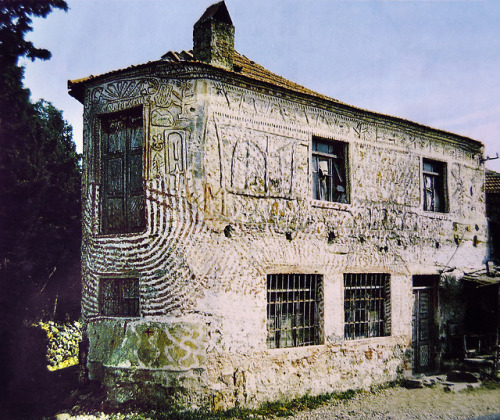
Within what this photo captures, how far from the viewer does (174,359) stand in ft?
26.4

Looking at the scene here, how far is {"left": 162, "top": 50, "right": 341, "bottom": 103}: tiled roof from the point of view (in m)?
9.46

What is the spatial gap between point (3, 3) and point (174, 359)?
8.92 metres

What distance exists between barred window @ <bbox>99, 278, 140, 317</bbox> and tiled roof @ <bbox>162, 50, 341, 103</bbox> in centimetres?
435

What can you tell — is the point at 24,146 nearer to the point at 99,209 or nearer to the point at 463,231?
the point at 99,209

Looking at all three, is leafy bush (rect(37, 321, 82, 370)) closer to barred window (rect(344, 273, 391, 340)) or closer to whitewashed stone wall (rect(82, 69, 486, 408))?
whitewashed stone wall (rect(82, 69, 486, 408))

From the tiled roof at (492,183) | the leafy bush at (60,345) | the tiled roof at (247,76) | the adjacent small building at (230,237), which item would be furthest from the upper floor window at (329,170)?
the leafy bush at (60,345)

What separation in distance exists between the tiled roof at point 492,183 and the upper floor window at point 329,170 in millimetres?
6854

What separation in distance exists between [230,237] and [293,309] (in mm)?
2167

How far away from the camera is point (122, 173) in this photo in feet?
30.1

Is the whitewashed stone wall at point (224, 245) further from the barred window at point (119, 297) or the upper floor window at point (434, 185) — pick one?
the upper floor window at point (434, 185)

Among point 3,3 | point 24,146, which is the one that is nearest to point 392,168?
point 3,3

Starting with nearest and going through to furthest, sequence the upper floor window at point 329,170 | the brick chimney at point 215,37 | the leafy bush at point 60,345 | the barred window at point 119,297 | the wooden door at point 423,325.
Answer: the barred window at point 119,297 → the brick chimney at point 215,37 → the upper floor window at point 329,170 → the wooden door at point 423,325 → the leafy bush at point 60,345

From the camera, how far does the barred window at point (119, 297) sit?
8.79 m

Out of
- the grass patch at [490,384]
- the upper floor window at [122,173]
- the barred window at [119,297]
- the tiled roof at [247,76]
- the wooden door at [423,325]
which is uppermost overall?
the tiled roof at [247,76]
